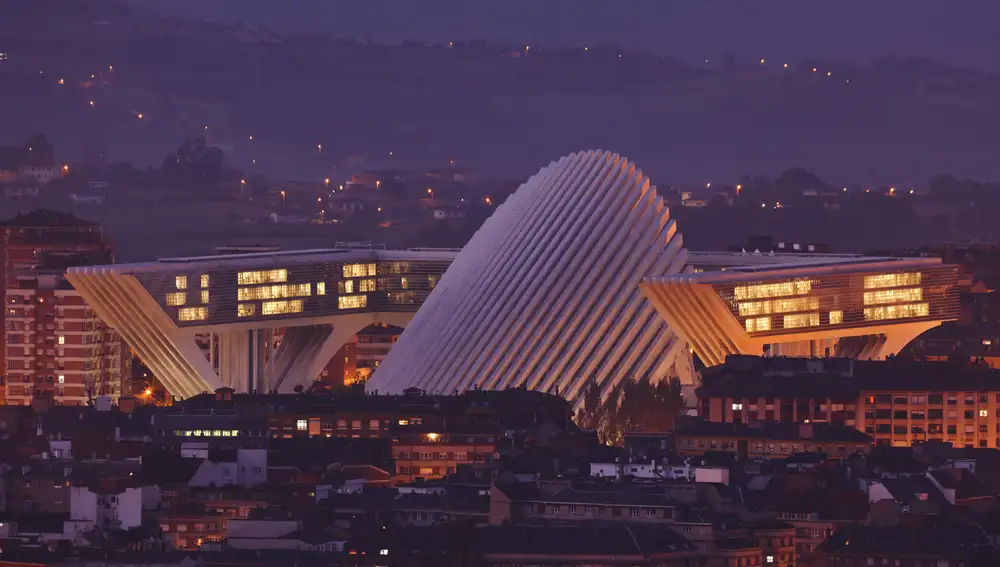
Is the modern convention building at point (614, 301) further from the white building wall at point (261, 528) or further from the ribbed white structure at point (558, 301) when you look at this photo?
the white building wall at point (261, 528)

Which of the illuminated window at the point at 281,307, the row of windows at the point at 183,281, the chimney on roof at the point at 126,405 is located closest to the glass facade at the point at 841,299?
the chimney on roof at the point at 126,405

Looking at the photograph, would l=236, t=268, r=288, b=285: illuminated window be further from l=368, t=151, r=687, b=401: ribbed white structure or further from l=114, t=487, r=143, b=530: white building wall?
l=114, t=487, r=143, b=530: white building wall

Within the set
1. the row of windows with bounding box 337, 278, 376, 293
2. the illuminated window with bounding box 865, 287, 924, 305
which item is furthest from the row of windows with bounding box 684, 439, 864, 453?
the row of windows with bounding box 337, 278, 376, 293

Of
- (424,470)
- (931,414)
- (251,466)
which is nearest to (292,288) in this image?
(931,414)

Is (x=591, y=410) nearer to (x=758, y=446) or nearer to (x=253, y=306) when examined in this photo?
(x=758, y=446)

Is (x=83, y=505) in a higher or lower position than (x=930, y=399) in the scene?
lower

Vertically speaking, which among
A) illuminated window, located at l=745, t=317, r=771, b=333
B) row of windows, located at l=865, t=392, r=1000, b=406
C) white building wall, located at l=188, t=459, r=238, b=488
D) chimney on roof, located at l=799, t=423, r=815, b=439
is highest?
illuminated window, located at l=745, t=317, r=771, b=333
